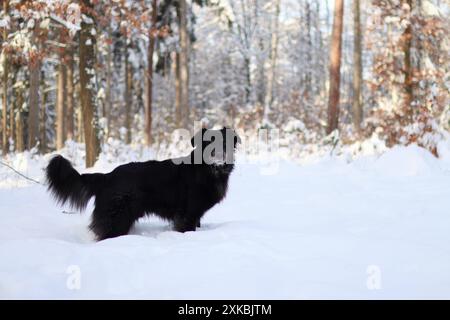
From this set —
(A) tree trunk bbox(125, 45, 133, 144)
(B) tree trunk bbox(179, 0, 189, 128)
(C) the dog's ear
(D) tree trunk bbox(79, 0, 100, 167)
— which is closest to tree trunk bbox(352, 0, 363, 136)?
(B) tree trunk bbox(179, 0, 189, 128)

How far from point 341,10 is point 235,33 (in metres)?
18.1

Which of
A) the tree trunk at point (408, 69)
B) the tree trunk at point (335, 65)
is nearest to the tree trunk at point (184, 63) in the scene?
the tree trunk at point (335, 65)

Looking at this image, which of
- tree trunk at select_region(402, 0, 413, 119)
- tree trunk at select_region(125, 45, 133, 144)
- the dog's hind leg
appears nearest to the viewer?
the dog's hind leg

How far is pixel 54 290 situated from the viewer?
2.91 m

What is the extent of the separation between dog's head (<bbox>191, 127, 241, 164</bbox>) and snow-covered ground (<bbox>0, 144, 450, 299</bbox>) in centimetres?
84

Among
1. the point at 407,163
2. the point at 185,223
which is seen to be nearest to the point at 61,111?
the point at 407,163

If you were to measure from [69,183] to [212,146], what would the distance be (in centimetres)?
176

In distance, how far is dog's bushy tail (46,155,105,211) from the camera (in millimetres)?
4797

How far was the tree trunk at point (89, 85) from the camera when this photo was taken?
1000 centimetres

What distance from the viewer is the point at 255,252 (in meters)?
3.68

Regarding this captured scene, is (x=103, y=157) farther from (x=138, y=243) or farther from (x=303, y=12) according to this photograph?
(x=303, y=12)

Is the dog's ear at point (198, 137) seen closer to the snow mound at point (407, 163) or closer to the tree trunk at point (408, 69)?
the snow mound at point (407, 163)

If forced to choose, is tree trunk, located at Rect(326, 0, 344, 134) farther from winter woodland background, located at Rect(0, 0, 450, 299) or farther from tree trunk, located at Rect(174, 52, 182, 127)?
tree trunk, located at Rect(174, 52, 182, 127)

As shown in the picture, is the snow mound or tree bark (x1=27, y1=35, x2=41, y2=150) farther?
tree bark (x1=27, y1=35, x2=41, y2=150)
